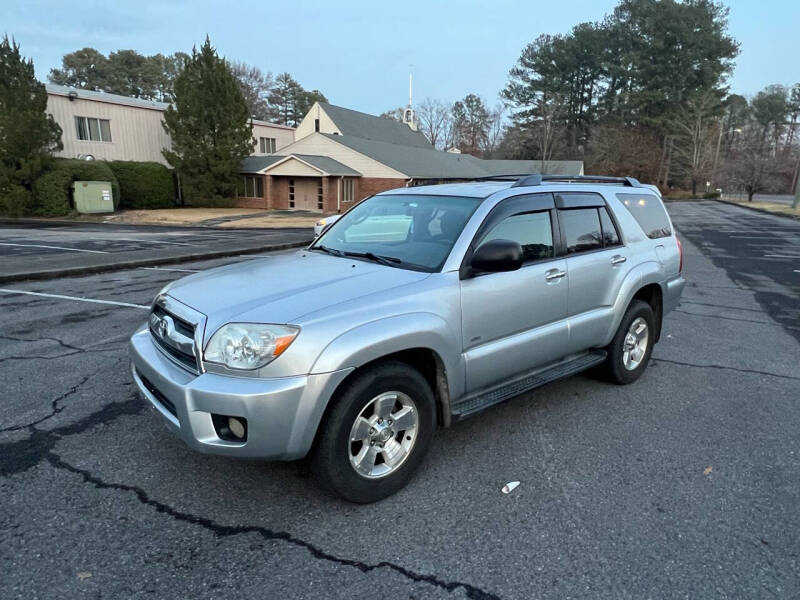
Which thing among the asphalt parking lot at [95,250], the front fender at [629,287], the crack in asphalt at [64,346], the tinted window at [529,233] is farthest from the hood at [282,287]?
the asphalt parking lot at [95,250]

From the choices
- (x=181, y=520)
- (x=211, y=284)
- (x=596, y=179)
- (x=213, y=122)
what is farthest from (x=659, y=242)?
(x=213, y=122)

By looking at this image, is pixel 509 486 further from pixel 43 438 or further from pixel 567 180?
pixel 43 438

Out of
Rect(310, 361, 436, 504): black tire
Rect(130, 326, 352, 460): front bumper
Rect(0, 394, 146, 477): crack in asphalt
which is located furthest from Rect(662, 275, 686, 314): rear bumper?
Rect(0, 394, 146, 477): crack in asphalt

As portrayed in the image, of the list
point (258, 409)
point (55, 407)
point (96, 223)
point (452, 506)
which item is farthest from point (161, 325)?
point (96, 223)

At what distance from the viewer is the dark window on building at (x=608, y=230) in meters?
4.46

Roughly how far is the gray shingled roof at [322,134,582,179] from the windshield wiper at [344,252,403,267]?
28.5 metres

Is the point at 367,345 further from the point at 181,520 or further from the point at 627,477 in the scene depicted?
the point at 627,477

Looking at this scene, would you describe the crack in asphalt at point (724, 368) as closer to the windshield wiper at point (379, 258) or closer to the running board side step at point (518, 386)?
the running board side step at point (518, 386)

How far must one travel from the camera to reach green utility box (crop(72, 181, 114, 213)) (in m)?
27.5

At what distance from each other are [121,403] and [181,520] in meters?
1.77

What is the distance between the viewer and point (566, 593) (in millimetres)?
2291

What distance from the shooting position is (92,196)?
28.0m

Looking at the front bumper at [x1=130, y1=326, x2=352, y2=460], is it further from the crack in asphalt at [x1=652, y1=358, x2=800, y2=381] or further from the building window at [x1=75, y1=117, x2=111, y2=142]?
the building window at [x1=75, y1=117, x2=111, y2=142]

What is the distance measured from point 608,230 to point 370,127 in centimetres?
4567
